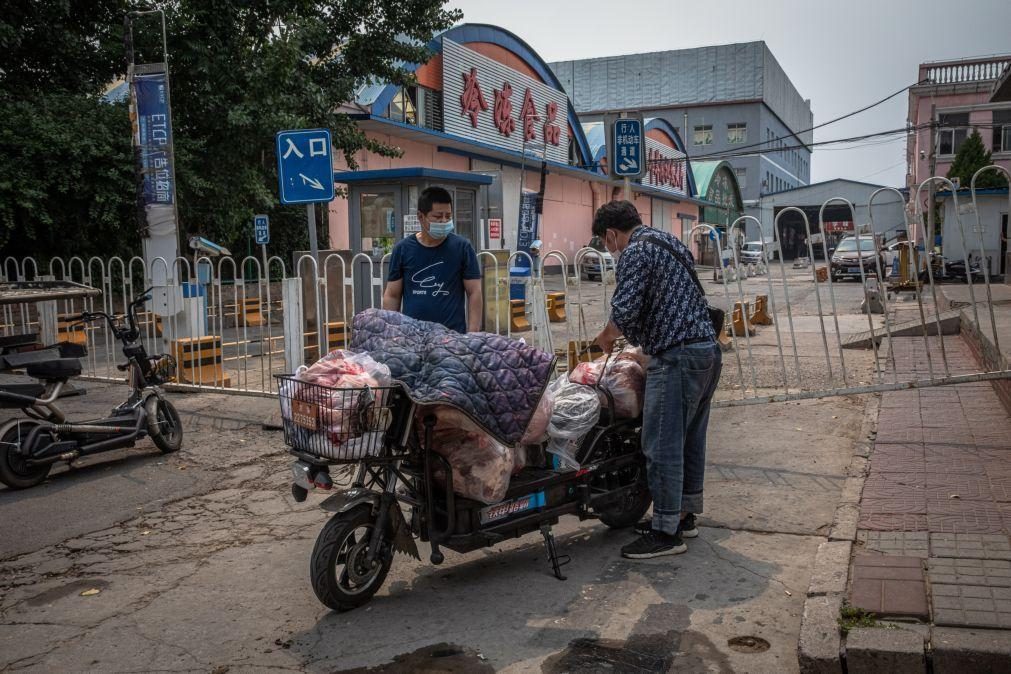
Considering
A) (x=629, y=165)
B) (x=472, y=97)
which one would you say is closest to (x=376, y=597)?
(x=629, y=165)

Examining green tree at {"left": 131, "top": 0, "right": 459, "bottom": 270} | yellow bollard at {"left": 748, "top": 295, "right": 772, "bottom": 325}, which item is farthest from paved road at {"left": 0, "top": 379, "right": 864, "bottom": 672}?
green tree at {"left": 131, "top": 0, "right": 459, "bottom": 270}

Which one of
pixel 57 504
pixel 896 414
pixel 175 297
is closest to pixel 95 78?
pixel 175 297

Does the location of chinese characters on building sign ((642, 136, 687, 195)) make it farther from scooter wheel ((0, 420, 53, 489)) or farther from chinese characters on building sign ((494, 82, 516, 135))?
scooter wheel ((0, 420, 53, 489))

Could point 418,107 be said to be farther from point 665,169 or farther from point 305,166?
point 665,169

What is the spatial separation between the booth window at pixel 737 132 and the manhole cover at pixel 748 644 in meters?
69.0

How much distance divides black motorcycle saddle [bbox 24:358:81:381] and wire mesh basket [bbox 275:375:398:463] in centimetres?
363

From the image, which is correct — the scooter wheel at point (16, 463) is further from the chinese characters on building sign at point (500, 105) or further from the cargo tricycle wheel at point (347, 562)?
the chinese characters on building sign at point (500, 105)

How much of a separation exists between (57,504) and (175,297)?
3.97 metres

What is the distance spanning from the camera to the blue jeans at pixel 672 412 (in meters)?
4.38

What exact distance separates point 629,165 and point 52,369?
19.9 feet

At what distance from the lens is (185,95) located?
17719 millimetres

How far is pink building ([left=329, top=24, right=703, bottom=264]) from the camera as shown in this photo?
55.0ft

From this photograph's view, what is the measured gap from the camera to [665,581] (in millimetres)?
4137

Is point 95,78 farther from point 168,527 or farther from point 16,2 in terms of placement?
point 168,527
